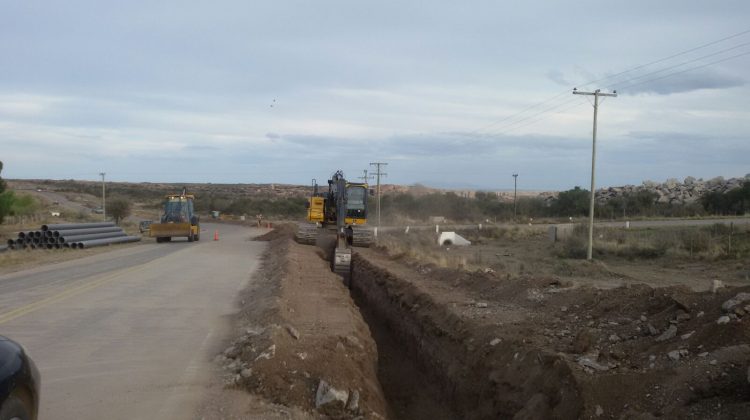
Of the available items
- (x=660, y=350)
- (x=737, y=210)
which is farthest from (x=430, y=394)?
(x=737, y=210)

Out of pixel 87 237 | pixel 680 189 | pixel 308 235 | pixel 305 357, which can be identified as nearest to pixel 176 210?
pixel 87 237

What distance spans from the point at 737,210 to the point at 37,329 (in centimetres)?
7215

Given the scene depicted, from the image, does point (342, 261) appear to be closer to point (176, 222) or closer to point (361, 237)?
point (361, 237)

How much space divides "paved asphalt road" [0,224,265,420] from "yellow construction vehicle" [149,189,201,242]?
→ 689 inches

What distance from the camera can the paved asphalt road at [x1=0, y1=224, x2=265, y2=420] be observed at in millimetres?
7031

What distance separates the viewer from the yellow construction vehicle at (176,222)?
38.1 meters

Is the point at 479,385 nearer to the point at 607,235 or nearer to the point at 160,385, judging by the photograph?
the point at 160,385

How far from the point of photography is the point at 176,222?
3812 centimetres

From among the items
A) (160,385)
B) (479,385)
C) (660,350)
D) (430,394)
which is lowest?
(430,394)

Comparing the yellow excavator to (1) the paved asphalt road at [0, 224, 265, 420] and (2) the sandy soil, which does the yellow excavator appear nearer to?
(1) the paved asphalt road at [0, 224, 265, 420]

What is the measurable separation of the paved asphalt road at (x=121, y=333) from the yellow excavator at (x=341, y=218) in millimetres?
6148

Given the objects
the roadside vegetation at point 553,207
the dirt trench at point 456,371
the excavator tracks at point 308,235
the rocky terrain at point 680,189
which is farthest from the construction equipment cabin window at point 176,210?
the rocky terrain at point 680,189

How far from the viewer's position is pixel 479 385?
991 cm

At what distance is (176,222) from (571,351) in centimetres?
3256
